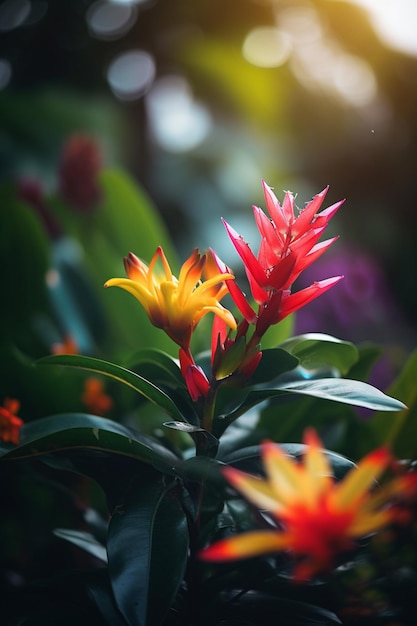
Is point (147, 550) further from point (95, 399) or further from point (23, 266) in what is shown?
point (23, 266)

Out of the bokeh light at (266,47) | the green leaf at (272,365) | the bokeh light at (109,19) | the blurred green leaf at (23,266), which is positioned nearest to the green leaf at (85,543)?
the green leaf at (272,365)

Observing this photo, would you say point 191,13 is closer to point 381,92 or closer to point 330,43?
point 330,43

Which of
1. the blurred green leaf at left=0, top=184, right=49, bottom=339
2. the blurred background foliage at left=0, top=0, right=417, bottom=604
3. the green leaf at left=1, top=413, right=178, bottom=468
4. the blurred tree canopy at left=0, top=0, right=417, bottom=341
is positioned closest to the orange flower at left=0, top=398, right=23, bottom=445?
the green leaf at left=1, top=413, right=178, bottom=468

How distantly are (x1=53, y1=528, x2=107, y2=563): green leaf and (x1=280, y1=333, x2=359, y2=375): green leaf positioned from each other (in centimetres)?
21

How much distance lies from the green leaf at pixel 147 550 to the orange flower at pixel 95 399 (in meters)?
0.22

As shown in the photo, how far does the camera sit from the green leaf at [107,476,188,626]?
36 centimetres

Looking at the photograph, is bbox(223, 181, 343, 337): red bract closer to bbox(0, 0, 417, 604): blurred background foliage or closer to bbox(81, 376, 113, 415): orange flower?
bbox(81, 376, 113, 415): orange flower

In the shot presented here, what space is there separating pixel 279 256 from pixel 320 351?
0.33ft

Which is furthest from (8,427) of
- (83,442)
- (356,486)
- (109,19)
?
(109,19)

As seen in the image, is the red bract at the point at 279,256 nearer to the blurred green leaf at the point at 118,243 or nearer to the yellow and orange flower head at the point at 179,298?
the yellow and orange flower head at the point at 179,298

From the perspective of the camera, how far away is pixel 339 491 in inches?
11.0

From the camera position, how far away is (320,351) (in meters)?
0.48

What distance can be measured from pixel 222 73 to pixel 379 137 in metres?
0.40

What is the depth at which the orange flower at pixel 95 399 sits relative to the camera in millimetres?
657
